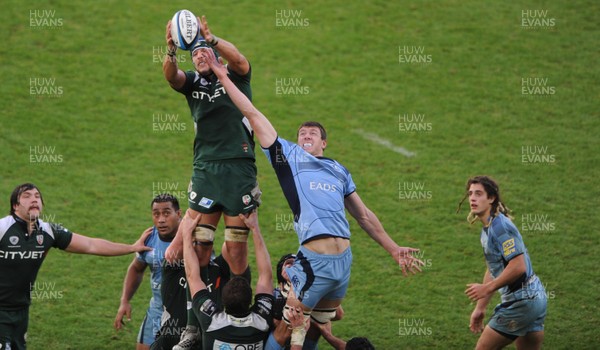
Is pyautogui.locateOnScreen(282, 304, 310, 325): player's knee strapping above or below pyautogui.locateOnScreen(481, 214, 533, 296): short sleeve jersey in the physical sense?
below

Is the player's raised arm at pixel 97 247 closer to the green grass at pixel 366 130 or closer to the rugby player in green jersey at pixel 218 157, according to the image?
the rugby player in green jersey at pixel 218 157

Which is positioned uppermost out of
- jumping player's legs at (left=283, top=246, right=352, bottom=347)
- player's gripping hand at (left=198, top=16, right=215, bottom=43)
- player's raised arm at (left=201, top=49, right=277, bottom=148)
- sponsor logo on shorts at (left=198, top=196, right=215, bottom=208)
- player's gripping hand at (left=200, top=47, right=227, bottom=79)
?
player's gripping hand at (left=198, top=16, right=215, bottom=43)

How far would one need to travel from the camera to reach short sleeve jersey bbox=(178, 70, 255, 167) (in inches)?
372

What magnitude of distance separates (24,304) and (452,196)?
8.43 m

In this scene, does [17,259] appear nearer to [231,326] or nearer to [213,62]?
[231,326]

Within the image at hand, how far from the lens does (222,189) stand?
9.44m

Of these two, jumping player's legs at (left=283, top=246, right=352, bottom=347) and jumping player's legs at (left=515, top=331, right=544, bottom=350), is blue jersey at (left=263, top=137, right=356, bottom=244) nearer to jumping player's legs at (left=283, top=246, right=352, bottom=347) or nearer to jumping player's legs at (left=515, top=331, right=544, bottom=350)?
jumping player's legs at (left=283, top=246, right=352, bottom=347)

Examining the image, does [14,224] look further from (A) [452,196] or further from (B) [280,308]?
(A) [452,196]

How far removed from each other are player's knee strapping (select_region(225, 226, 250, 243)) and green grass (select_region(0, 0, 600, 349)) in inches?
141

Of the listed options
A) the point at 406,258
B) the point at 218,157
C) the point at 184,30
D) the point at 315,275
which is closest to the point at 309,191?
the point at 315,275

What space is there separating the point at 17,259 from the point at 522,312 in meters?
5.75

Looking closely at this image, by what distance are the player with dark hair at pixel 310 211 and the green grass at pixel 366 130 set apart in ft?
12.3

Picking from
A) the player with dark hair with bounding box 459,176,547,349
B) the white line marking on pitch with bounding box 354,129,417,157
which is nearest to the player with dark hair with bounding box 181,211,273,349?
the player with dark hair with bounding box 459,176,547,349

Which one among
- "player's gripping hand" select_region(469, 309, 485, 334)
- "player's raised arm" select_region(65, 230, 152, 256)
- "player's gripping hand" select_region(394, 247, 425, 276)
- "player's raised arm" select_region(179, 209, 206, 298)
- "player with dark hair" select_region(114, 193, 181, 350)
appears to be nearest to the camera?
"player's raised arm" select_region(179, 209, 206, 298)
